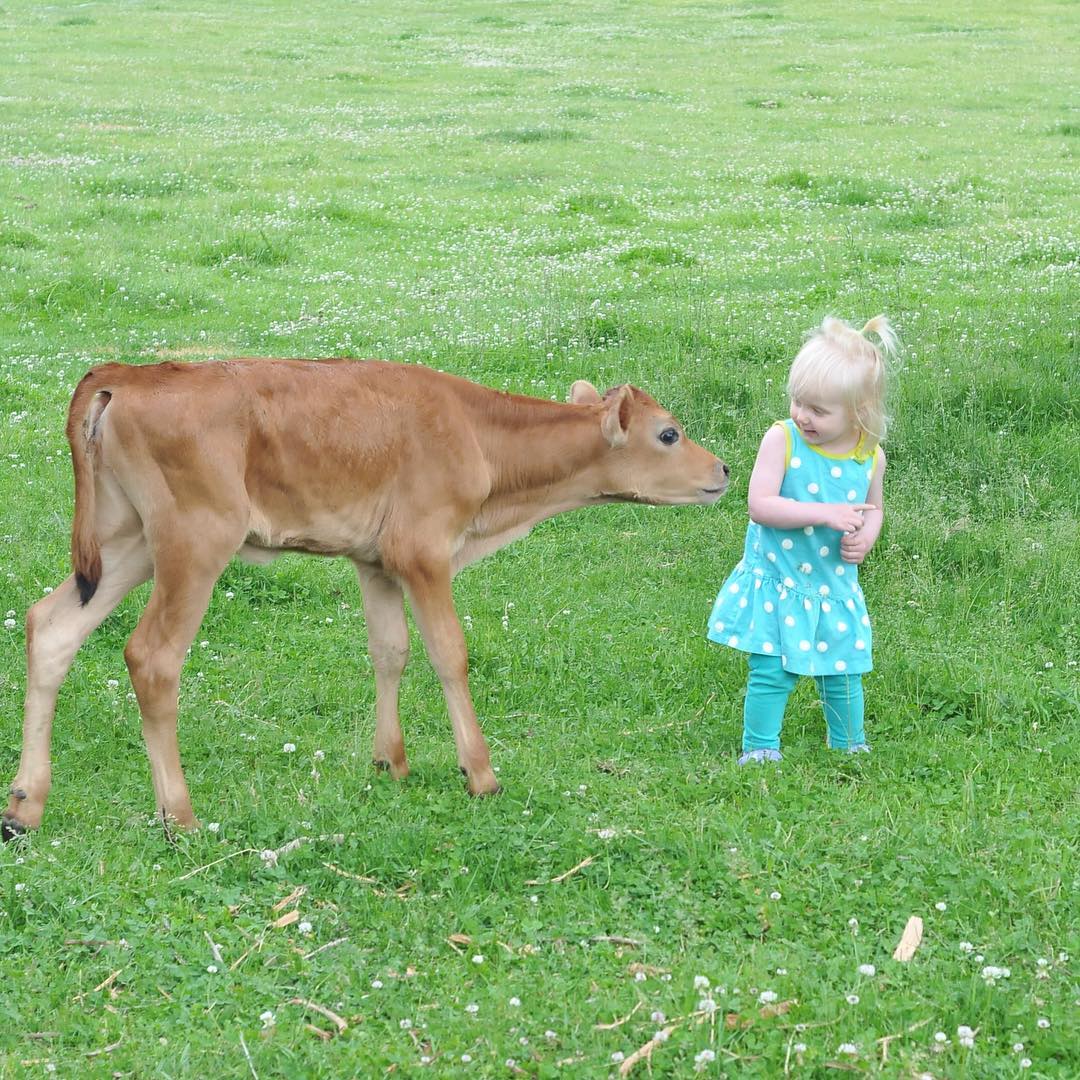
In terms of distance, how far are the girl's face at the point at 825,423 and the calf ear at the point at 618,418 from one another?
726 mm

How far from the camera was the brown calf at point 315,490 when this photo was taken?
5719mm

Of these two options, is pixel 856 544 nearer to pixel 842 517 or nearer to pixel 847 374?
pixel 842 517

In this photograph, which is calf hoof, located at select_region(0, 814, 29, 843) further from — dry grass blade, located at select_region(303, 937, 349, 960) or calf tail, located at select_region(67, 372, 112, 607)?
dry grass blade, located at select_region(303, 937, 349, 960)

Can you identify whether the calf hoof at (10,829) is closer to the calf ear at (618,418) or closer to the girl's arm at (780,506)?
the calf ear at (618,418)

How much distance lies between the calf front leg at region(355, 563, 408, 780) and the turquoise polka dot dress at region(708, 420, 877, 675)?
136cm

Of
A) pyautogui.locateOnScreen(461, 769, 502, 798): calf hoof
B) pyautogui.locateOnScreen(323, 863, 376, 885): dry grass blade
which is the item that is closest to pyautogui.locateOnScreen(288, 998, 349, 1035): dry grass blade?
pyautogui.locateOnScreen(323, 863, 376, 885): dry grass blade

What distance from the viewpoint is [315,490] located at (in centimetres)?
603

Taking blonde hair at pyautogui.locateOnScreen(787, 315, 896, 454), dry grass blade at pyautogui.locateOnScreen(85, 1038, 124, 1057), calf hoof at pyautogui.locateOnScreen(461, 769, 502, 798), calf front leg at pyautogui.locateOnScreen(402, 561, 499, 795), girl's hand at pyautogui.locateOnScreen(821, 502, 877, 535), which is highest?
blonde hair at pyautogui.locateOnScreen(787, 315, 896, 454)

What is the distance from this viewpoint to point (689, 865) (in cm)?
529

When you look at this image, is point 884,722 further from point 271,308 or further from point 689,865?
point 271,308

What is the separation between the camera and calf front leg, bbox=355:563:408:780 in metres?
6.37

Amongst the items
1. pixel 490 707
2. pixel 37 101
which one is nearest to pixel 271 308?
pixel 490 707

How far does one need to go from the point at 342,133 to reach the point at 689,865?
1969 centimetres

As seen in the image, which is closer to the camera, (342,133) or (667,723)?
(667,723)
